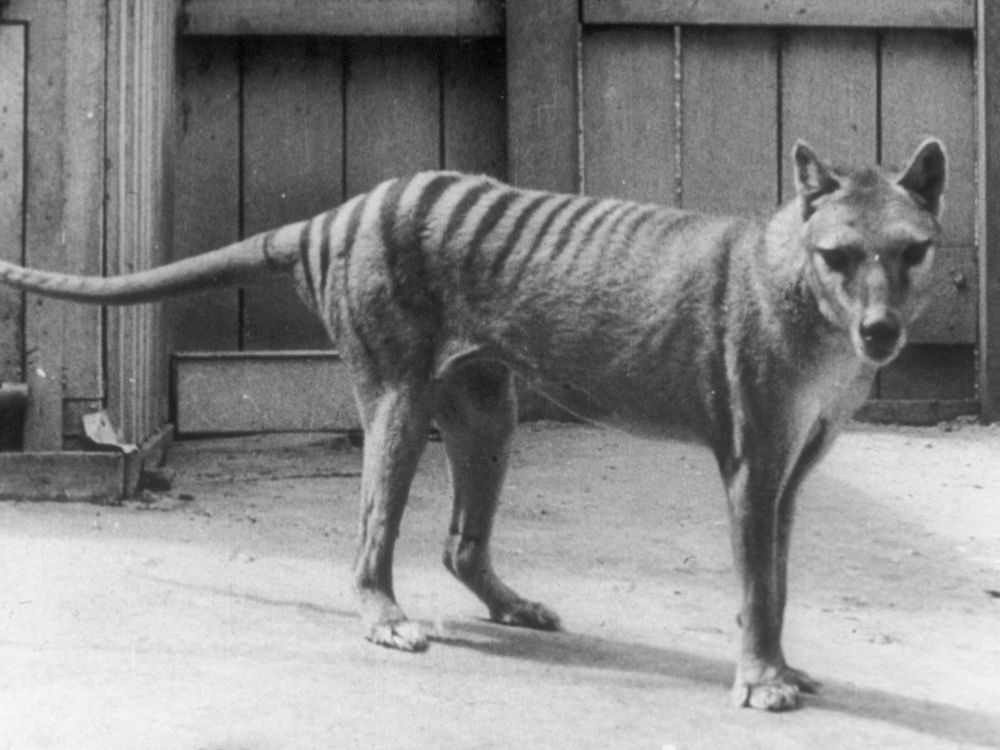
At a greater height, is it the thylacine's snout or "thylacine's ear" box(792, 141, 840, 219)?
"thylacine's ear" box(792, 141, 840, 219)

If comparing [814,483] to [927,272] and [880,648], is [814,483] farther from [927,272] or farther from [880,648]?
[927,272]

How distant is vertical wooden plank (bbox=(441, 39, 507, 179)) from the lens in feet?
21.7

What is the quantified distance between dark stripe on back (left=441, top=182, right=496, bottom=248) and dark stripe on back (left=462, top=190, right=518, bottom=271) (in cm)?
4

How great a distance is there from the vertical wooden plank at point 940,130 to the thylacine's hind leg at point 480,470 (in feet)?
11.9

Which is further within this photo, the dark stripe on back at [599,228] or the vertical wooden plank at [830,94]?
the vertical wooden plank at [830,94]

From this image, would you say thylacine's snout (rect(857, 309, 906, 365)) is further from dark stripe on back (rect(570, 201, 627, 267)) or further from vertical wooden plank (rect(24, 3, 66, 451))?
vertical wooden plank (rect(24, 3, 66, 451))

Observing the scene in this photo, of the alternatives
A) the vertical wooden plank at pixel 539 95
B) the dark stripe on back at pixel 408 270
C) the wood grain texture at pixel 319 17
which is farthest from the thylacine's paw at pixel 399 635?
the wood grain texture at pixel 319 17

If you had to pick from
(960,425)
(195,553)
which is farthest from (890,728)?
(960,425)

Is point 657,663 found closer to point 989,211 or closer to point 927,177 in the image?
point 927,177

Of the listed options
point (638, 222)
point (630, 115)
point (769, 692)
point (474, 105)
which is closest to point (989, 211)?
point (630, 115)

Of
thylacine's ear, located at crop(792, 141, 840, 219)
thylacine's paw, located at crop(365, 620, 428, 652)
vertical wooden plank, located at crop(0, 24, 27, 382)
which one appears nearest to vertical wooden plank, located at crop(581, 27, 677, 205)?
vertical wooden plank, located at crop(0, 24, 27, 382)

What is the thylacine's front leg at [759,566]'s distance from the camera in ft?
9.68

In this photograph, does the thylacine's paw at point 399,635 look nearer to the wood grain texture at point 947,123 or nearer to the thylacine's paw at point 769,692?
the thylacine's paw at point 769,692

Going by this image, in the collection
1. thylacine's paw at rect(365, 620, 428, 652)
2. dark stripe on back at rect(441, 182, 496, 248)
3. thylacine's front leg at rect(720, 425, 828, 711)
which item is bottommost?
thylacine's paw at rect(365, 620, 428, 652)
